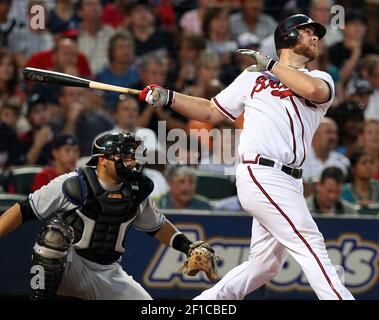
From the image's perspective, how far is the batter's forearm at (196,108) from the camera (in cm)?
588

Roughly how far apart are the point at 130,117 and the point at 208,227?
5.25 ft

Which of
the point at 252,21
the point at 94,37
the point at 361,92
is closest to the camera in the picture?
the point at 361,92

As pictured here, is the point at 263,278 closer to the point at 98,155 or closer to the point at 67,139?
the point at 98,155

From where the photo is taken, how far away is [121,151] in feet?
19.0

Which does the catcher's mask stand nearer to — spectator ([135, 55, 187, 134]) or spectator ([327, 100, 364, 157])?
spectator ([135, 55, 187, 134])

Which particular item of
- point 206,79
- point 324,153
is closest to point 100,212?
point 324,153

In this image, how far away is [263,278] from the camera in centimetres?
573

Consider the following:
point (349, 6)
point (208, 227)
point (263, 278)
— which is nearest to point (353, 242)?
point (208, 227)

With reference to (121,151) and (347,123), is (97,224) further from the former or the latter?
(347,123)

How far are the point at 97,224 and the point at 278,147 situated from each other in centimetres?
116

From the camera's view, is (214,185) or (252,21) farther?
(252,21)

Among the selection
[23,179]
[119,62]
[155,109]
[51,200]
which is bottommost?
[23,179]

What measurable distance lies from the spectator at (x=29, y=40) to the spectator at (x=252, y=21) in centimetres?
192

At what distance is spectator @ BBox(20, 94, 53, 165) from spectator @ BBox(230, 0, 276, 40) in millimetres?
2341
